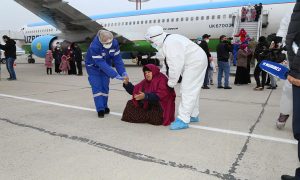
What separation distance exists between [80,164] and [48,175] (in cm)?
36

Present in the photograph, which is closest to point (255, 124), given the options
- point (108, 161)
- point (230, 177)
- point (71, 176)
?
point (230, 177)

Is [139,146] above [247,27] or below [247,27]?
below

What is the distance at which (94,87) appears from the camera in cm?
520

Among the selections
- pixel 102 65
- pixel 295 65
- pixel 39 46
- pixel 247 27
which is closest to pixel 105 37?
pixel 102 65

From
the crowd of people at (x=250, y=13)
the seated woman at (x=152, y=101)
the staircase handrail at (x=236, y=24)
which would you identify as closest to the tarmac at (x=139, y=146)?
the seated woman at (x=152, y=101)

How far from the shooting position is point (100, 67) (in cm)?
500

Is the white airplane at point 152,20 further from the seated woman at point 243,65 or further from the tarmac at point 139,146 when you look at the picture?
the tarmac at point 139,146

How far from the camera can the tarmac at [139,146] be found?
290 centimetres

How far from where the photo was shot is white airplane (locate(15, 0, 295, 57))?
14820 mm

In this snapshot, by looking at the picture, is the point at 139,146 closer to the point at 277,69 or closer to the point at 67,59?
the point at 277,69

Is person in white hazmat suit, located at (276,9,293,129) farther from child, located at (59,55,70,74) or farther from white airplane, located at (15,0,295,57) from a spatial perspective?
child, located at (59,55,70,74)

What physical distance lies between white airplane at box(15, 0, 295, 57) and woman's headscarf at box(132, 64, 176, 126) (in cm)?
1118

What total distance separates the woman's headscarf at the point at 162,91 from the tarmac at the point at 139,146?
0.94 feet

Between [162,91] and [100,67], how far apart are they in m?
1.22
